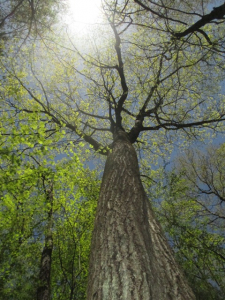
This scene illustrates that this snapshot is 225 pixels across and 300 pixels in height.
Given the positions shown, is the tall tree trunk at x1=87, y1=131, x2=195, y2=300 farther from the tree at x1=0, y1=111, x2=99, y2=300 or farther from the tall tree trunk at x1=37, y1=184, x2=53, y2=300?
the tall tree trunk at x1=37, y1=184, x2=53, y2=300

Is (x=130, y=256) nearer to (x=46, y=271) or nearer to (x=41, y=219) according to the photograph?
(x=46, y=271)

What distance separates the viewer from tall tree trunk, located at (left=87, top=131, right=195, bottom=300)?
5.03 feet

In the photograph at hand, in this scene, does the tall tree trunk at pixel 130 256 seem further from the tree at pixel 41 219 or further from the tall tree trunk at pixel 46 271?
the tall tree trunk at pixel 46 271

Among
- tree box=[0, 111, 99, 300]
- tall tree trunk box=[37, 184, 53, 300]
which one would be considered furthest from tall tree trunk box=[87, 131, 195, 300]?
tall tree trunk box=[37, 184, 53, 300]

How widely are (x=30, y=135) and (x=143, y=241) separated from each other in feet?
8.36

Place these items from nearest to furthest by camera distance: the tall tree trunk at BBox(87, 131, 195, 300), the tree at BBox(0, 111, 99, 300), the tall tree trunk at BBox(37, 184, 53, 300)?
the tall tree trunk at BBox(87, 131, 195, 300)
the tree at BBox(0, 111, 99, 300)
the tall tree trunk at BBox(37, 184, 53, 300)

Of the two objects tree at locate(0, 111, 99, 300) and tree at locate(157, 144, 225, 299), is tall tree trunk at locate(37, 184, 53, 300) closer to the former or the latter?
tree at locate(0, 111, 99, 300)

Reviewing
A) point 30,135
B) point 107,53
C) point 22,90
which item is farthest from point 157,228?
point 22,90

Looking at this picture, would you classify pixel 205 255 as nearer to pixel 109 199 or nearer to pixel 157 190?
pixel 157 190

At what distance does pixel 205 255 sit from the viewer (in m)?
6.20

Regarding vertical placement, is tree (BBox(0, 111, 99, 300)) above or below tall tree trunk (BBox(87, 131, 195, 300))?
above

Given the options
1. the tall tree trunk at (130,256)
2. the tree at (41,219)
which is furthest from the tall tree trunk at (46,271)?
the tall tree trunk at (130,256)

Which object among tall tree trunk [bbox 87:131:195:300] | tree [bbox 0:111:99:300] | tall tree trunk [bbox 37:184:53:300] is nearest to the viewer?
tall tree trunk [bbox 87:131:195:300]

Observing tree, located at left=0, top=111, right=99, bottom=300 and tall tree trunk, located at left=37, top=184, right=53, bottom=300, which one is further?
tall tree trunk, located at left=37, top=184, right=53, bottom=300
